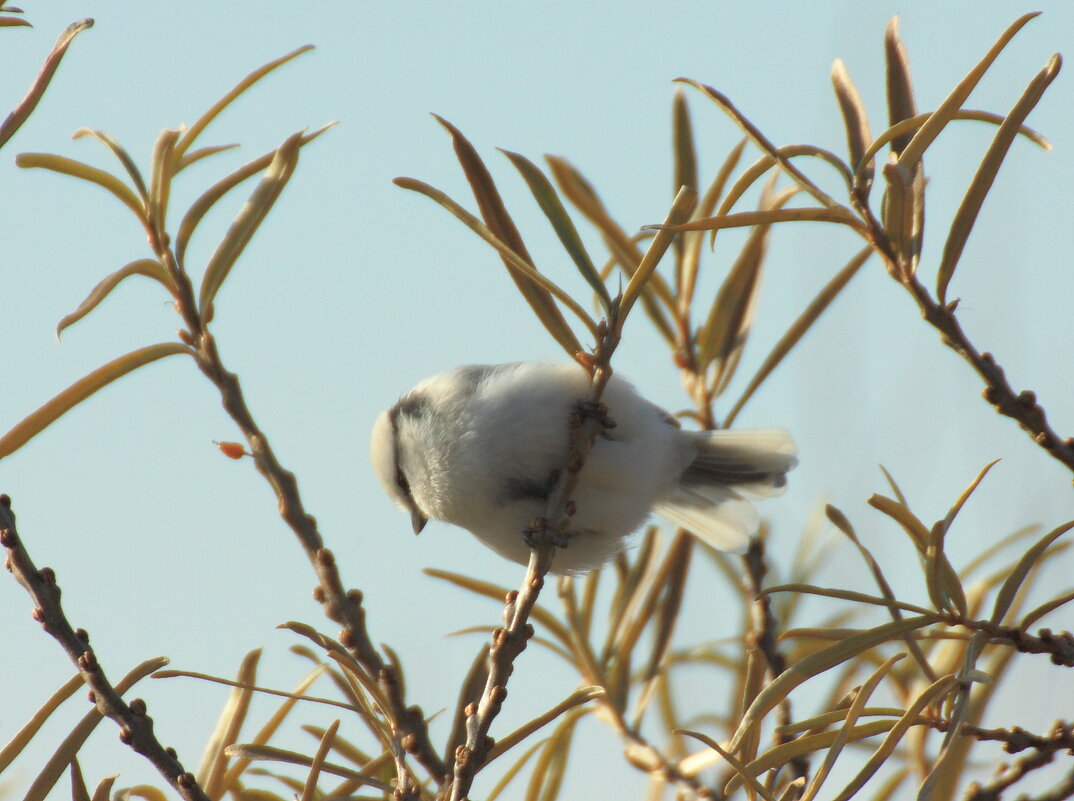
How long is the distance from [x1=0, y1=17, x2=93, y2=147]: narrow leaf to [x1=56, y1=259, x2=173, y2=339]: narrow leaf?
0.67ft

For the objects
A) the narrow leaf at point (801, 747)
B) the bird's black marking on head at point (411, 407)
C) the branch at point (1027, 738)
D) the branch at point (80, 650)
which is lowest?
the branch at point (80, 650)

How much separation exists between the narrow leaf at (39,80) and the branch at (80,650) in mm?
450

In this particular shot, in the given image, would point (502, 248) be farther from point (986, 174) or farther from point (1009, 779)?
point (1009, 779)

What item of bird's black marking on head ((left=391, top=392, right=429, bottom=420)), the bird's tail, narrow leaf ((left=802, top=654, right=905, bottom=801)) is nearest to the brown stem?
narrow leaf ((left=802, top=654, right=905, bottom=801))

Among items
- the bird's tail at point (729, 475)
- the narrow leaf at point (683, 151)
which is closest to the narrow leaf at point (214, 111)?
the narrow leaf at point (683, 151)

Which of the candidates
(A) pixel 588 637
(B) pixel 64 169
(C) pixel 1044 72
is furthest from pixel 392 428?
(C) pixel 1044 72

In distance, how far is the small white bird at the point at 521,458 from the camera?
2.42m

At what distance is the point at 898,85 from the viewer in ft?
4.69

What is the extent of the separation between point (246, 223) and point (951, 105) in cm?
91

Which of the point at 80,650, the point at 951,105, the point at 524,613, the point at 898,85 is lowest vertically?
the point at 80,650

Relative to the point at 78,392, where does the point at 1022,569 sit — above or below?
above

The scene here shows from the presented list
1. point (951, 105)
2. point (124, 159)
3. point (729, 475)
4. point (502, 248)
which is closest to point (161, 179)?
point (124, 159)

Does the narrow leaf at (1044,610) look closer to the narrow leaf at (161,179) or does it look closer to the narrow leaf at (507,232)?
the narrow leaf at (507,232)

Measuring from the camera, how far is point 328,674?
5.76 feet
